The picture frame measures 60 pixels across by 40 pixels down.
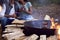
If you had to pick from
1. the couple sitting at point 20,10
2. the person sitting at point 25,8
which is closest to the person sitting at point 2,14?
the couple sitting at point 20,10

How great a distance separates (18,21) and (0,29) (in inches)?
12.4

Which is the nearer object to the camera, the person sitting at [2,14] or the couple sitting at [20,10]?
the person sitting at [2,14]

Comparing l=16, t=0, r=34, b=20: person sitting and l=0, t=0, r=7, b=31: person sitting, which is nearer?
l=0, t=0, r=7, b=31: person sitting

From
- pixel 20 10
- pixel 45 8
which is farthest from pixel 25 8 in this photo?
pixel 45 8

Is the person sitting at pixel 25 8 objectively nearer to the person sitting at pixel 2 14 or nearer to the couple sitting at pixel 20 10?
the couple sitting at pixel 20 10

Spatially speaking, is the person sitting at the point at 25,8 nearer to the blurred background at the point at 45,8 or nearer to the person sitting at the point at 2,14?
the blurred background at the point at 45,8

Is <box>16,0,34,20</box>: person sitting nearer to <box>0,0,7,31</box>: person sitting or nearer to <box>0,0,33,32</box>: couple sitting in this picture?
<box>0,0,33,32</box>: couple sitting

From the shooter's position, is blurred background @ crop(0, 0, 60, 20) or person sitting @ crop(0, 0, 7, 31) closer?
person sitting @ crop(0, 0, 7, 31)

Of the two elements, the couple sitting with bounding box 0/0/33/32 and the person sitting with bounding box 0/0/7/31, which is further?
the couple sitting with bounding box 0/0/33/32

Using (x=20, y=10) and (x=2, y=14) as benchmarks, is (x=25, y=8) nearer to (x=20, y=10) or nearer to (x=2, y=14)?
(x=20, y=10)

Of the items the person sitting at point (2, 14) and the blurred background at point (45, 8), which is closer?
the person sitting at point (2, 14)

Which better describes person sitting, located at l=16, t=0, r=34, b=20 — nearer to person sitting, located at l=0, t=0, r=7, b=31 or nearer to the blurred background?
the blurred background

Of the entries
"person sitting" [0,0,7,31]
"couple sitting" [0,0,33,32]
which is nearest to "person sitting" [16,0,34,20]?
"couple sitting" [0,0,33,32]

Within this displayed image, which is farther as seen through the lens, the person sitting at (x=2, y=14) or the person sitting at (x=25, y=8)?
the person sitting at (x=25, y=8)
